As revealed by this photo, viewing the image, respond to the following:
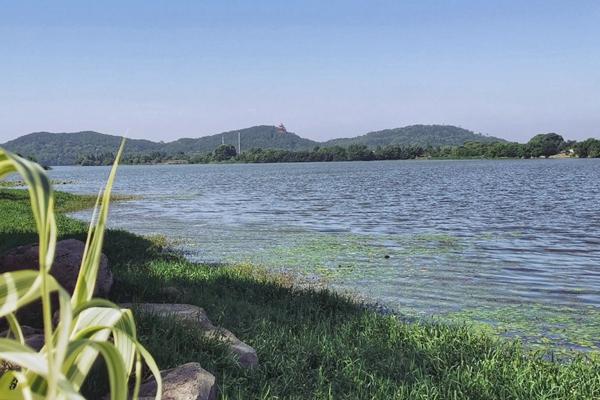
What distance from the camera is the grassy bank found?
6391 mm

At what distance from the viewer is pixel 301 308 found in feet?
35.9

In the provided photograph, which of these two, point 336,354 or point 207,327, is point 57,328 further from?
point 336,354

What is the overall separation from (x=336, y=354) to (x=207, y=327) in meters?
1.78

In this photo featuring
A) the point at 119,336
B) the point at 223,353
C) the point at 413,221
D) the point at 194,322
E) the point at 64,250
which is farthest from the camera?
the point at 413,221

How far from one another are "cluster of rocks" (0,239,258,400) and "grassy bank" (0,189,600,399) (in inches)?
12.1

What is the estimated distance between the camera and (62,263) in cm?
830

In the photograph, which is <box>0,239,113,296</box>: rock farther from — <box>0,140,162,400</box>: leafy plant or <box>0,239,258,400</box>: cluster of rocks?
<box>0,140,162,400</box>: leafy plant

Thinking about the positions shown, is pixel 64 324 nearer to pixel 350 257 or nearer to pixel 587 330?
pixel 587 330

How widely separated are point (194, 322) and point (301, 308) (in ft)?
11.8

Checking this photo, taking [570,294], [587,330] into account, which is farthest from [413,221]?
[587,330]

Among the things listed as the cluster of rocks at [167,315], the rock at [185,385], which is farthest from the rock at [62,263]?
the rock at [185,385]

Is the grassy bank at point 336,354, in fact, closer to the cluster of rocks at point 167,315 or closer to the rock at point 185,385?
the cluster of rocks at point 167,315

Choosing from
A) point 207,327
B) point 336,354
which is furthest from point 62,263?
point 336,354

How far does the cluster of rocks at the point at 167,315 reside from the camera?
470cm
